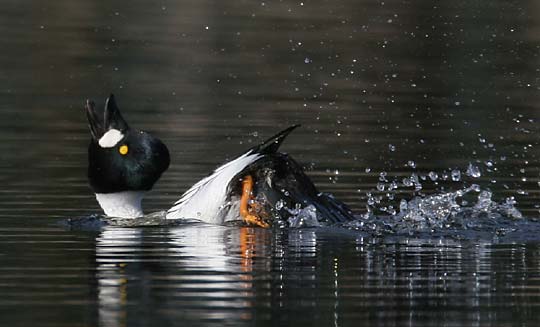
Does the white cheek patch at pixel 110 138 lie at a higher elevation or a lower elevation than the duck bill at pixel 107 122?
lower

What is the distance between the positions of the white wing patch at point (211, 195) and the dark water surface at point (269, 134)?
0.57 feet

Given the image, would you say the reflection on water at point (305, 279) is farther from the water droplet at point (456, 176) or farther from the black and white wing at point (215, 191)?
the water droplet at point (456, 176)

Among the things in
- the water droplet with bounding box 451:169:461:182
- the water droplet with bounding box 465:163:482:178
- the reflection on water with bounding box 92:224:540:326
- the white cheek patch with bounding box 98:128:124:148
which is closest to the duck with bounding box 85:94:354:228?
the white cheek patch with bounding box 98:128:124:148

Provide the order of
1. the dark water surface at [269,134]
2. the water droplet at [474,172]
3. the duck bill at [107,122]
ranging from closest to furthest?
the dark water surface at [269,134] → the duck bill at [107,122] → the water droplet at [474,172]

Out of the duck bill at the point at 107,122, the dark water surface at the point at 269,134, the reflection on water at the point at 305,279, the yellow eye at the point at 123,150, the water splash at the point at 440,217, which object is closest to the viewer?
the reflection on water at the point at 305,279

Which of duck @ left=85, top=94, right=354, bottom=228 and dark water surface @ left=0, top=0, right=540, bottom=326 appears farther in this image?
duck @ left=85, top=94, right=354, bottom=228

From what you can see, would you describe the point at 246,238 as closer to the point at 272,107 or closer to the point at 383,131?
the point at 383,131

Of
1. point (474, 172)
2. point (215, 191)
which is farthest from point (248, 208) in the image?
point (474, 172)

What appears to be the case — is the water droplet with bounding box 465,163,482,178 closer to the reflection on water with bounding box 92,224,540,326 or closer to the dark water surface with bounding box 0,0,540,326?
the dark water surface with bounding box 0,0,540,326

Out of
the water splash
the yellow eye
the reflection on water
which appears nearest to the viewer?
the reflection on water

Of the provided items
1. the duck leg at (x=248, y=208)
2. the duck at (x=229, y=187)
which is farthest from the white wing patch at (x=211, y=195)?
the duck leg at (x=248, y=208)

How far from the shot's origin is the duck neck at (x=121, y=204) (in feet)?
41.7

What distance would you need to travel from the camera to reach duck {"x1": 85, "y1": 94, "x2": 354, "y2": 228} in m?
11.8

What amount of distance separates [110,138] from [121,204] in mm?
507
